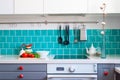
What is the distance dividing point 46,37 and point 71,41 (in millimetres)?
361

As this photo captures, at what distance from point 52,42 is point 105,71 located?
0.91 meters

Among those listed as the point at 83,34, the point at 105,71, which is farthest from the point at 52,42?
the point at 105,71

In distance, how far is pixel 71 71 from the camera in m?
2.54
